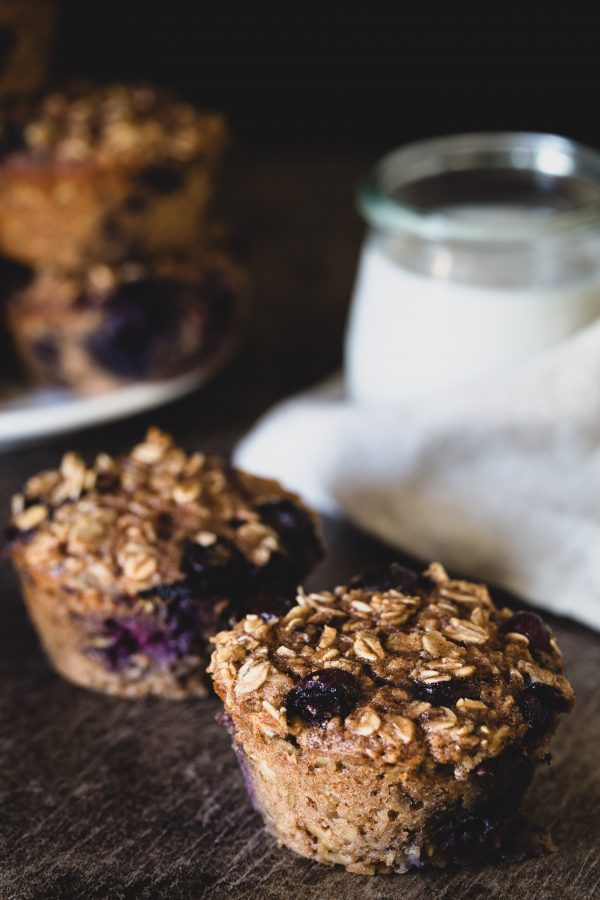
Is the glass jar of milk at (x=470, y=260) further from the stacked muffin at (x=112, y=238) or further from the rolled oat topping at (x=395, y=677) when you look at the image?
the rolled oat topping at (x=395, y=677)

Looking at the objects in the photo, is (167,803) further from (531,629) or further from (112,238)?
(112,238)

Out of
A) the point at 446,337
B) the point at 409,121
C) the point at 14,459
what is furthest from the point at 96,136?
the point at 409,121

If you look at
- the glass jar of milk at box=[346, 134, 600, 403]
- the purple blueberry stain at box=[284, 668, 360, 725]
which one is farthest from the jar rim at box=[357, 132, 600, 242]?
the purple blueberry stain at box=[284, 668, 360, 725]

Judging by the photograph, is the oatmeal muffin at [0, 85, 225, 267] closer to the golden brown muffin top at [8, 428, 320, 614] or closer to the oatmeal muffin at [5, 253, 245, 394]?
the oatmeal muffin at [5, 253, 245, 394]

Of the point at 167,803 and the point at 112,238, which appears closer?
the point at 167,803

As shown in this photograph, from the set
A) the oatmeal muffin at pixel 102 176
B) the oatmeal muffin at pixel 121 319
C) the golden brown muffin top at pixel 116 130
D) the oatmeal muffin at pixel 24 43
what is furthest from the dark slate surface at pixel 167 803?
the oatmeal muffin at pixel 24 43

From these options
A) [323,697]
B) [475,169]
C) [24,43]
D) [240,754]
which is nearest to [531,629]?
[323,697]

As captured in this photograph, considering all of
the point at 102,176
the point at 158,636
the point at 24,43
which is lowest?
the point at 158,636
